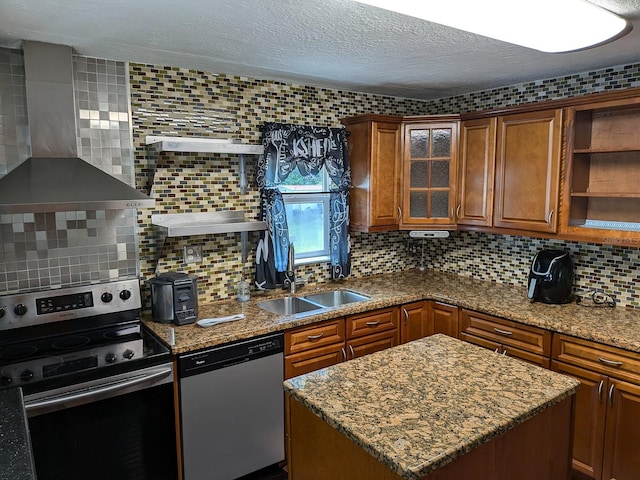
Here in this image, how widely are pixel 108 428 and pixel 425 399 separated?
4.70ft

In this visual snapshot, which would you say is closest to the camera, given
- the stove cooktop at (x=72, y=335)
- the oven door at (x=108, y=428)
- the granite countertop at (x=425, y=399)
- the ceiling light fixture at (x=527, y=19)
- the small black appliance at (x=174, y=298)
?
the granite countertop at (x=425, y=399)

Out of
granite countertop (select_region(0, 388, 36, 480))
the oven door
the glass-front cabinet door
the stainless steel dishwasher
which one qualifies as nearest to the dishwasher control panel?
the stainless steel dishwasher

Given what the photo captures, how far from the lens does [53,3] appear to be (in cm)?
179

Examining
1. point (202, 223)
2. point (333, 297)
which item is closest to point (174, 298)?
Result: point (202, 223)

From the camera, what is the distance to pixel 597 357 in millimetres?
2504

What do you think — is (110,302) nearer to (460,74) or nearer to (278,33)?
(278,33)

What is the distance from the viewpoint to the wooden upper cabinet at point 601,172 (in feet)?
9.12

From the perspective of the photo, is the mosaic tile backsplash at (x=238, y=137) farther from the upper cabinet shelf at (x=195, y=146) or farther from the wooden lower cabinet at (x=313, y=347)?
the wooden lower cabinet at (x=313, y=347)

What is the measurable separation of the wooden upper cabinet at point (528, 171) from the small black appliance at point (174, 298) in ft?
6.90

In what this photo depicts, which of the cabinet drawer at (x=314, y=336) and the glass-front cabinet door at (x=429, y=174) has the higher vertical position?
the glass-front cabinet door at (x=429, y=174)

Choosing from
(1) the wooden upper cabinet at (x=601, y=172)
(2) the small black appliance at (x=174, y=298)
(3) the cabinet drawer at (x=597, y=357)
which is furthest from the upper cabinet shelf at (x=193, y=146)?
(3) the cabinet drawer at (x=597, y=357)

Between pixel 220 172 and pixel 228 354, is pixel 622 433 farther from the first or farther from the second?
pixel 220 172

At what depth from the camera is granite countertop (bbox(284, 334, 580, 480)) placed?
137cm

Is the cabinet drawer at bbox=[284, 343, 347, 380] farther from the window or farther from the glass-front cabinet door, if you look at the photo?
the glass-front cabinet door
